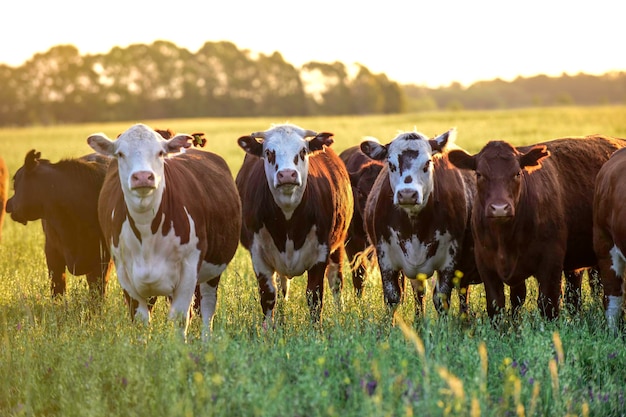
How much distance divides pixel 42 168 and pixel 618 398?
6250mm

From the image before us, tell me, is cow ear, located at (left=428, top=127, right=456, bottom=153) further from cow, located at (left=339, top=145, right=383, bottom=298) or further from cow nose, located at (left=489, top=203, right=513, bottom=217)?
cow, located at (left=339, top=145, right=383, bottom=298)

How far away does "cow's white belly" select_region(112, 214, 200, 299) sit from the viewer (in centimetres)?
730

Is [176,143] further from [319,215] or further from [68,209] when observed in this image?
[68,209]

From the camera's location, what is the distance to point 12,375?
20.6 feet

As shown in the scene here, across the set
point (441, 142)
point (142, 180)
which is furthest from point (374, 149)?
point (142, 180)

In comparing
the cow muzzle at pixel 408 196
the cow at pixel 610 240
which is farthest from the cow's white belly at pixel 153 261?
the cow at pixel 610 240

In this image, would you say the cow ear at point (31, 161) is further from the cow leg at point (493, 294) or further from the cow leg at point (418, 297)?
the cow leg at point (493, 294)

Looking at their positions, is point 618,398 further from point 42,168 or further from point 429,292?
point 42,168

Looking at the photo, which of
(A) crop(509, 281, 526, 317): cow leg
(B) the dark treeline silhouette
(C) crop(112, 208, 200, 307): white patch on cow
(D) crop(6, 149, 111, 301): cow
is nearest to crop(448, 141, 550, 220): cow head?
(A) crop(509, 281, 526, 317): cow leg

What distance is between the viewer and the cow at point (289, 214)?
337 inches

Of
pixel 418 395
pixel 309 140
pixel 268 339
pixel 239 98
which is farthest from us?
pixel 239 98

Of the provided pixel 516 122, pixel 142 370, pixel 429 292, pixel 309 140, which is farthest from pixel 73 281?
pixel 516 122

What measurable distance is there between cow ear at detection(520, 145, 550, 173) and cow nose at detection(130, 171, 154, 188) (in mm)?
3276

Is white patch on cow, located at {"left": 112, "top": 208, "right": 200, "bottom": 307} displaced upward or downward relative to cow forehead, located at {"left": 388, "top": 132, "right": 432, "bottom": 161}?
downward
